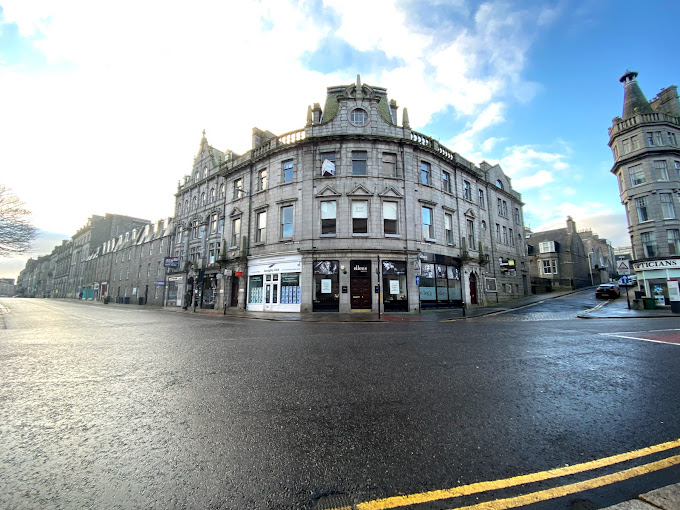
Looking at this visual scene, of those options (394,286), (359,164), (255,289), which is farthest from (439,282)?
(255,289)

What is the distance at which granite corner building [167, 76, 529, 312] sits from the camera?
67.9 ft

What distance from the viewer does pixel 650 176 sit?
92.0ft

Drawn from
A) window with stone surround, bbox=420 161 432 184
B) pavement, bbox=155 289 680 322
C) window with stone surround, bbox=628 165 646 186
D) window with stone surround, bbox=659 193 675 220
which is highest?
window with stone surround, bbox=628 165 646 186

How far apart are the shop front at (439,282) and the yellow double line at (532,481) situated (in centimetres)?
1910

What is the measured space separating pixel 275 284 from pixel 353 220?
313 inches

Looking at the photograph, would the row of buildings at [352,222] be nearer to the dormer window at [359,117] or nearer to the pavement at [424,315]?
the dormer window at [359,117]

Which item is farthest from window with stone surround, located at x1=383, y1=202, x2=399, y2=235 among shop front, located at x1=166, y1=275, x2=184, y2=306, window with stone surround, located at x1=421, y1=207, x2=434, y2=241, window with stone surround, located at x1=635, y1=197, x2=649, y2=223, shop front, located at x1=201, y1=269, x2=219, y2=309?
window with stone surround, located at x1=635, y1=197, x2=649, y2=223

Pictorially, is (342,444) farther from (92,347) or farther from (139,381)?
(92,347)

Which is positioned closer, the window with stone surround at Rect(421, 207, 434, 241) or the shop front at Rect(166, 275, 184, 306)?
the window with stone surround at Rect(421, 207, 434, 241)

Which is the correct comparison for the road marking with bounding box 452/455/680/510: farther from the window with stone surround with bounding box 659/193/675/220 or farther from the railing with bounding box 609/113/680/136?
the railing with bounding box 609/113/680/136

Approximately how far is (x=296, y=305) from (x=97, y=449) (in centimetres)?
1866

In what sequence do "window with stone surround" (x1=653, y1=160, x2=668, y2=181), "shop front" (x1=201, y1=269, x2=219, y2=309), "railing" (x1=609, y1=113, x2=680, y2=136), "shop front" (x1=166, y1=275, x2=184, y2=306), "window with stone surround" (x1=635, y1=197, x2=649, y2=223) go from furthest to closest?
"shop front" (x1=166, y1=275, x2=184, y2=306) → "shop front" (x1=201, y1=269, x2=219, y2=309) → "window with stone surround" (x1=635, y1=197, x2=649, y2=223) → "railing" (x1=609, y1=113, x2=680, y2=136) → "window with stone surround" (x1=653, y1=160, x2=668, y2=181)

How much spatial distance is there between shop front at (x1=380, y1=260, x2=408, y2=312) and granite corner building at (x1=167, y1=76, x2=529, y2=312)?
72mm

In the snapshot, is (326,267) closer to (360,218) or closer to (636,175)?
(360,218)
